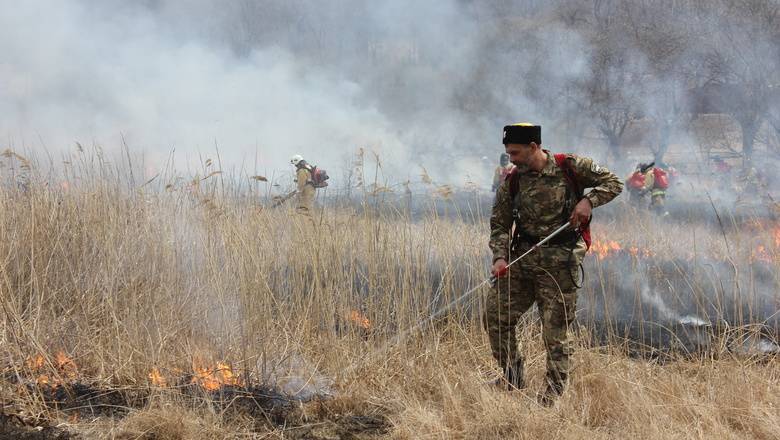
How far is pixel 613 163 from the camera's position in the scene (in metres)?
18.9

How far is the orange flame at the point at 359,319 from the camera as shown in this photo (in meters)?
4.71

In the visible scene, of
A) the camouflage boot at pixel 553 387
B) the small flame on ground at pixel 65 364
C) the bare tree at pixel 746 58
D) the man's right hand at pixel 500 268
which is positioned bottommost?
the camouflage boot at pixel 553 387

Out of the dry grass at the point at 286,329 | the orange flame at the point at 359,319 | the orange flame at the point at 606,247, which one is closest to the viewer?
the dry grass at the point at 286,329

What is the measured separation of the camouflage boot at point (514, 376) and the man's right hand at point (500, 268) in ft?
1.78

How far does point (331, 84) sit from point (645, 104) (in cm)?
695

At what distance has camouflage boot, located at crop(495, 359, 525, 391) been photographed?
4.05 meters

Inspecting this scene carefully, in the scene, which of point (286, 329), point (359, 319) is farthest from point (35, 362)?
point (359, 319)

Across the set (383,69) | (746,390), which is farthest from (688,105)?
(746,390)

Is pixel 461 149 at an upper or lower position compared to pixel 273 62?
lower

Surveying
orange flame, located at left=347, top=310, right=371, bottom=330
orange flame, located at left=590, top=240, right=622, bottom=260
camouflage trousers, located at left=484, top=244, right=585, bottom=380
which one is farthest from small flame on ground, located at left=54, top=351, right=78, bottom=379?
orange flame, located at left=590, top=240, right=622, bottom=260

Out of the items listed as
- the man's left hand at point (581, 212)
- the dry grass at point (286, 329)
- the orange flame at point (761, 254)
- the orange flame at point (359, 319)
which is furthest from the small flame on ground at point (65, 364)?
the orange flame at point (761, 254)

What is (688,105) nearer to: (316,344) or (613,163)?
(613,163)

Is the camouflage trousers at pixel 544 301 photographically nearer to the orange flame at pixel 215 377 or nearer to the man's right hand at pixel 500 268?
the man's right hand at pixel 500 268

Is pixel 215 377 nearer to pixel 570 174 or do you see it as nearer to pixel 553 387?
pixel 553 387
